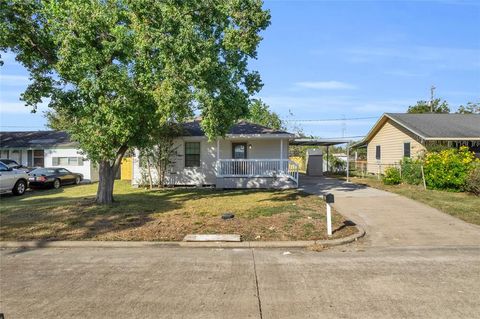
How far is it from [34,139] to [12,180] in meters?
13.3

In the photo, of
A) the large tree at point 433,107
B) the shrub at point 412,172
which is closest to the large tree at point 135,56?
the shrub at point 412,172

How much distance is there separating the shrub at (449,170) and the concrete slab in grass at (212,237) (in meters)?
12.9

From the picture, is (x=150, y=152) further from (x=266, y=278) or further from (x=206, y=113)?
(x=266, y=278)

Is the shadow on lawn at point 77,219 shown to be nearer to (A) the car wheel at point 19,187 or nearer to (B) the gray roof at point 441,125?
(A) the car wheel at point 19,187

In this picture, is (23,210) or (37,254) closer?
(37,254)

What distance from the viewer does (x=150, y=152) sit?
2122 cm

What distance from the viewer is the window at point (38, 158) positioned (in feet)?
98.2

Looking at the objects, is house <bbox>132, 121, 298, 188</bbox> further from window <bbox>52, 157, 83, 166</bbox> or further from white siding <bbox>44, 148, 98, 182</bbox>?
window <bbox>52, 157, 83, 166</bbox>

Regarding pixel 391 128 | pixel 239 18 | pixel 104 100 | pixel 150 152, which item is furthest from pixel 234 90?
pixel 391 128

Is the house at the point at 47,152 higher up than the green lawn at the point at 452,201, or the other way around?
the house at the point at 47,152

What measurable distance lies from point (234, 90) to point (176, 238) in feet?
17.3

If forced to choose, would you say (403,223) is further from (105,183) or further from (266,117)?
(266,117)

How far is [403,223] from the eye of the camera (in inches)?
440

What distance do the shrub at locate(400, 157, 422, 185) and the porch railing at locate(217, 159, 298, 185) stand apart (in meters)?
5.76
